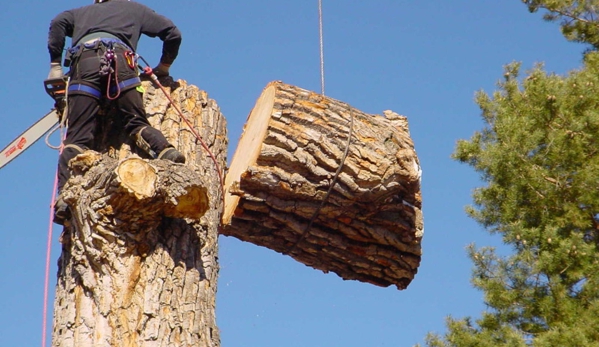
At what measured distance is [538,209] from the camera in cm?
636

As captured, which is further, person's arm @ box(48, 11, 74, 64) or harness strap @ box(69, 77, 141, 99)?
person's arm @ box(48, 11, 74, 64)

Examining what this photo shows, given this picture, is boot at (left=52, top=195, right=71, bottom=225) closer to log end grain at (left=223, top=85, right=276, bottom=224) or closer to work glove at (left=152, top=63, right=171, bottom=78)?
log end grain at (left=223, top=85, right=276, bottom=224)

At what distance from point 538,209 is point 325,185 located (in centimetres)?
211

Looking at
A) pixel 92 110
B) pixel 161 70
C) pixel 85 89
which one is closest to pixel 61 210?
pixel 92 110

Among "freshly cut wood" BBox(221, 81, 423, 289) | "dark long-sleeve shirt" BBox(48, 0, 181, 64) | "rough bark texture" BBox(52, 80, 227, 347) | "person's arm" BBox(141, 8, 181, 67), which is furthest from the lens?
"person's arm" BBox(141, 8, 181, 67)

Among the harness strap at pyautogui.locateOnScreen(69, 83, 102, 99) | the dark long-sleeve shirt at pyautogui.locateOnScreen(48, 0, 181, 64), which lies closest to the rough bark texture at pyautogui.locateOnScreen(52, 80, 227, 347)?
the harness strap at pyautogui.locateOnScreen(69, 83, 102, 99)

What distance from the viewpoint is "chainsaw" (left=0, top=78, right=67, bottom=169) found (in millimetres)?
4977

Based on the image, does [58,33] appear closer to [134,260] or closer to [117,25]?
[117,25]

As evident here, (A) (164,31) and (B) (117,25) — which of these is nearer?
(B) (117,25)

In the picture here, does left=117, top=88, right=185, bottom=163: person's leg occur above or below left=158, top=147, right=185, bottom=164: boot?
above

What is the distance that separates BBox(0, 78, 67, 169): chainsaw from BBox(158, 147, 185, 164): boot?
2.92 feet

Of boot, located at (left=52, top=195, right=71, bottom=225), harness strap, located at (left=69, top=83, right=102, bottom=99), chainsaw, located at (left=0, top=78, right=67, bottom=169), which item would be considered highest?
chainsaw, located at (left=0, top=78, right=67, bottom=169)

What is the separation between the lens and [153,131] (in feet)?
14.9

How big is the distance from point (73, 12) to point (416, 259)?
2.59 meters
